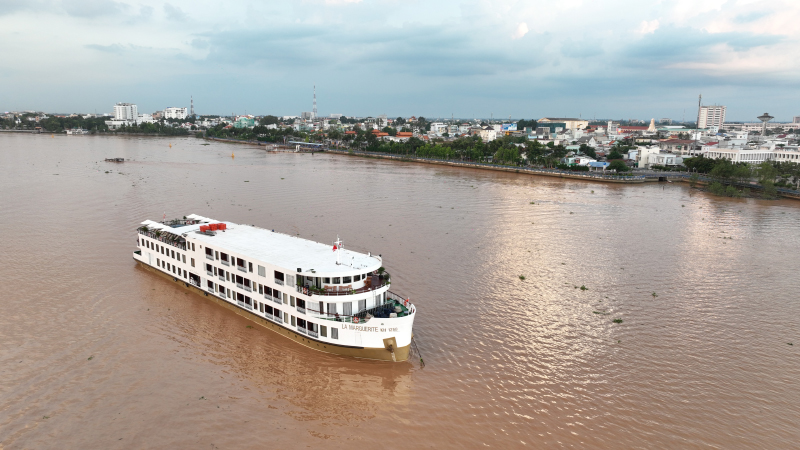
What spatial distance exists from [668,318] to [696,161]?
50.7 metres

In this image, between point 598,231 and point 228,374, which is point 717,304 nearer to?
point 598,231

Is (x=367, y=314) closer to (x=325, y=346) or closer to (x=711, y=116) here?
(x=325, y=346)

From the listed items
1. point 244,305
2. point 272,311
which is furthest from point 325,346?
point 244,305

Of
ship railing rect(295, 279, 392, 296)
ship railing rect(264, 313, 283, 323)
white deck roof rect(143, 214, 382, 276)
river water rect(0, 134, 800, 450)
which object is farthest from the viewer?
ship railing rect(264, 313, 283, 323)

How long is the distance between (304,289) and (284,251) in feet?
9.16

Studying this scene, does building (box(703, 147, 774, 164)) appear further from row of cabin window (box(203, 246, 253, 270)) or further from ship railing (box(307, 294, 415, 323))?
row of cabin window (box(203, 246, 253, 270))

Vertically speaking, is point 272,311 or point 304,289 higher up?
point 304,289

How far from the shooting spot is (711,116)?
584 ft

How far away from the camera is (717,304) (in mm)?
18547

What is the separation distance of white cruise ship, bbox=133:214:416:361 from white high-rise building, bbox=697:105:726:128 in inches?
7862

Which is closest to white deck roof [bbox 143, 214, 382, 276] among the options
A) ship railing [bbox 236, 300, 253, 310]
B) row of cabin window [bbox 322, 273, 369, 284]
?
row of cabin window [bbox 322, 273, 369, 284]

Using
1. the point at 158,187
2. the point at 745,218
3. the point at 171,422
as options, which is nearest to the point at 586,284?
the point at 171,422

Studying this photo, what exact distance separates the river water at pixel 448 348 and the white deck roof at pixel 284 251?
8.36 ft

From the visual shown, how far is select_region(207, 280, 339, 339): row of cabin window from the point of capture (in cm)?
1388
